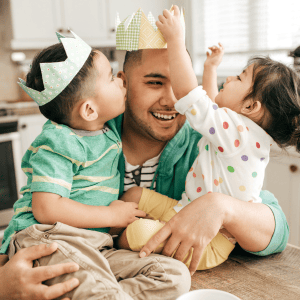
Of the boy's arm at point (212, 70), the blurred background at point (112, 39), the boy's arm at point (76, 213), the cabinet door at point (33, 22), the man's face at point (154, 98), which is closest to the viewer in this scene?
the boy's arm at point (76, 213)

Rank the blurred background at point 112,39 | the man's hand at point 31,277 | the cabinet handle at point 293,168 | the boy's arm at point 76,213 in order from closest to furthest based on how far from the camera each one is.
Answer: the man's hand at point 31,277
the boy's arm at point 76,213
the cabinet handle at point 293,168
the blurred background at point 112,39

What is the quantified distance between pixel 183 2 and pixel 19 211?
11.2 feet

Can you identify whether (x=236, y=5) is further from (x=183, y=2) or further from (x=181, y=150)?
(x=181, y=150)

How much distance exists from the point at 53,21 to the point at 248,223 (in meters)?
3.05

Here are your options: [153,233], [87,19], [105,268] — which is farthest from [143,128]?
[87,19]

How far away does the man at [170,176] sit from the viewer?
2.82 feet

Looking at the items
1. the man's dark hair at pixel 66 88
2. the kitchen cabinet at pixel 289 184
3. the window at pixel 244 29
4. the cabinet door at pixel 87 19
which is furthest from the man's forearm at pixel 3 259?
the cabinet door at pixel 87 19

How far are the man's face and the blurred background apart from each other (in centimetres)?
115

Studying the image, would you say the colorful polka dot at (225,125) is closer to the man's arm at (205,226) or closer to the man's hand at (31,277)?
the man's arm at (205,226)

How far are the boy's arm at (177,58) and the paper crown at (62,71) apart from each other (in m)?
0.26

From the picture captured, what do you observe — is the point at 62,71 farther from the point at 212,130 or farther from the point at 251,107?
the point at 251,107

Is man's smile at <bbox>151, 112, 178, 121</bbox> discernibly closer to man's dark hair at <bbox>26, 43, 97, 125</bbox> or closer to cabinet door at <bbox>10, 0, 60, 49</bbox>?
man's dark hair at <bbox>26, 43, 97, 125</bbox>

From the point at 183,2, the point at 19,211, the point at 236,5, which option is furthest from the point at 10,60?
the point at 19,211

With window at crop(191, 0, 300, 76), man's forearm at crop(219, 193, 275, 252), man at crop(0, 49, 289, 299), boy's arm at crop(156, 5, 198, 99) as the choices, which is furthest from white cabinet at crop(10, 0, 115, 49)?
man's forearm at crop(219, 193, 275, 252)
